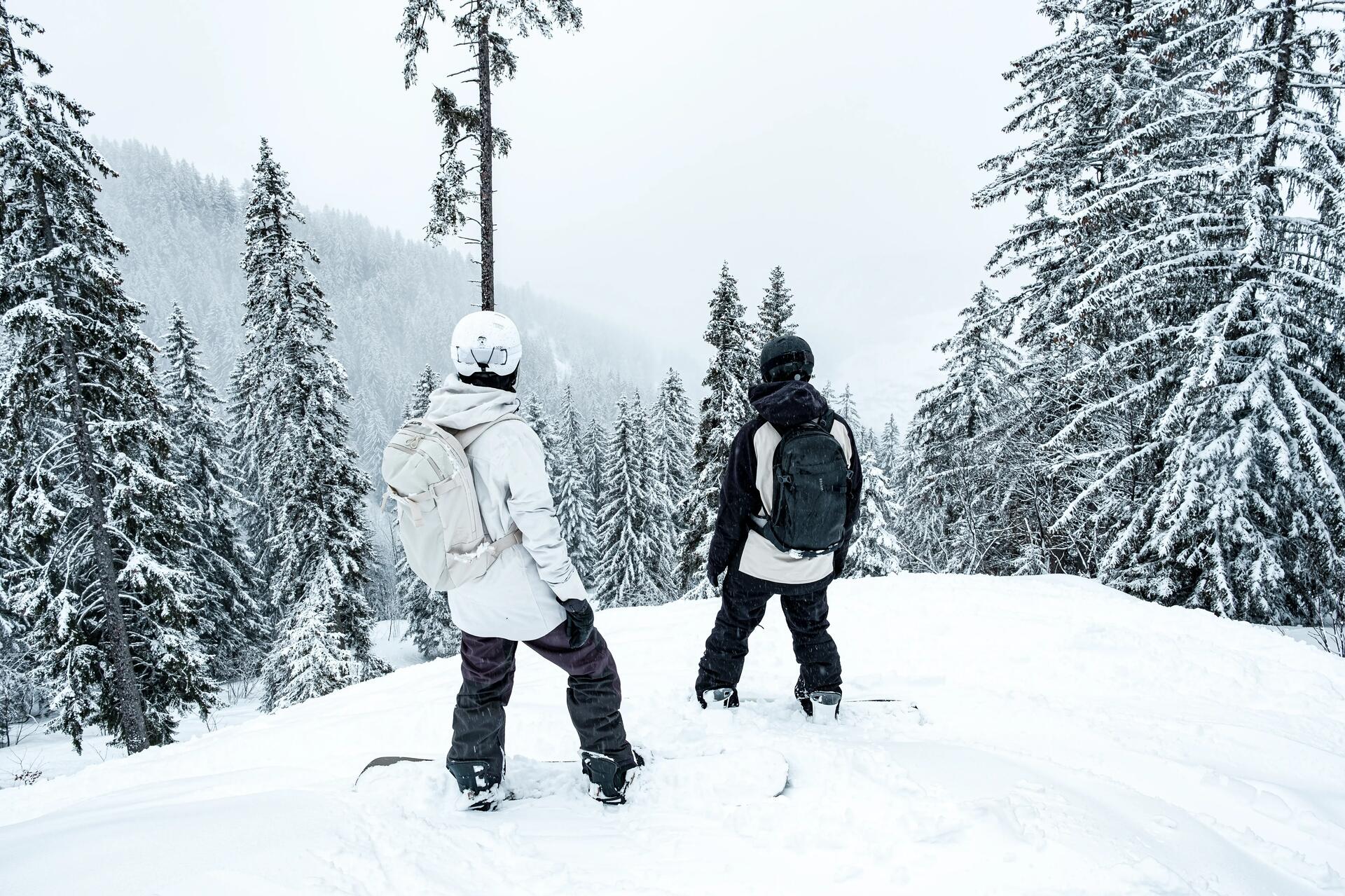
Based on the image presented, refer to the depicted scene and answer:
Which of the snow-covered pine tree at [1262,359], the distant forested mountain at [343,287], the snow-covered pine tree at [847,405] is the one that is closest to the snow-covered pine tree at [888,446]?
the snow-covered pine tree at [847,405]

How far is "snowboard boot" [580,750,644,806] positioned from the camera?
310cm

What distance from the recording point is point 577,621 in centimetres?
301

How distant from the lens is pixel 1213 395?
8797mm

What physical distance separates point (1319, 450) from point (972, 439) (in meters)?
8.99

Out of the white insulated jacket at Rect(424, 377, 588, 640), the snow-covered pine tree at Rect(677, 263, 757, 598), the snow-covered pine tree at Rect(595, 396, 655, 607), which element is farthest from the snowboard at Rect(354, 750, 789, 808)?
the snow-covered pine tree at Rect(595, 396, 655, 607)

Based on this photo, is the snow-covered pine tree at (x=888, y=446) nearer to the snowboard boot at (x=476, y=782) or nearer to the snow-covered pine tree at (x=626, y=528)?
the snow-covered pine tree at (x=626, y=528)

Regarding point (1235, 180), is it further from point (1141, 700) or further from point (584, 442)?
point (584, 442)

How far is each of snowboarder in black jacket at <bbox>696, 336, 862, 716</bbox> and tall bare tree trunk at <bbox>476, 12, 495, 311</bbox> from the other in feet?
27.8

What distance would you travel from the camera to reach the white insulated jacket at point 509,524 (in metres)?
2.90

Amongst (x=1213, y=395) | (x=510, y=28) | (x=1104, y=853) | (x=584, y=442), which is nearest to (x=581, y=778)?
(x=1104, y=853)

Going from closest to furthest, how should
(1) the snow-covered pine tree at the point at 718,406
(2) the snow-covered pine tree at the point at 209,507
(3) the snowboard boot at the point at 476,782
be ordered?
(3) the snowboard boot at the point at 476,782, (1) the snow-covered pine tree at the point at 718,406, (2) the snow-covered pine tree at the point at 209,507

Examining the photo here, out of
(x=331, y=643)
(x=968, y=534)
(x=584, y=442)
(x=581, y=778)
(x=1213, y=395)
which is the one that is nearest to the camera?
(x=581, y=778)

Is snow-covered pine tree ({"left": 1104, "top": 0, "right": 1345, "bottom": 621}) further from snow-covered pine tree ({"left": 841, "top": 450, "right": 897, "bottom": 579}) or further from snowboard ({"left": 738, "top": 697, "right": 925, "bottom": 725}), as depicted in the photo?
snow-covered pine tree ({"left": 841, "top": 450, "right": 897, "bottom": 579})

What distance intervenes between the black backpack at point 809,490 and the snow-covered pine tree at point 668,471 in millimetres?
25749
